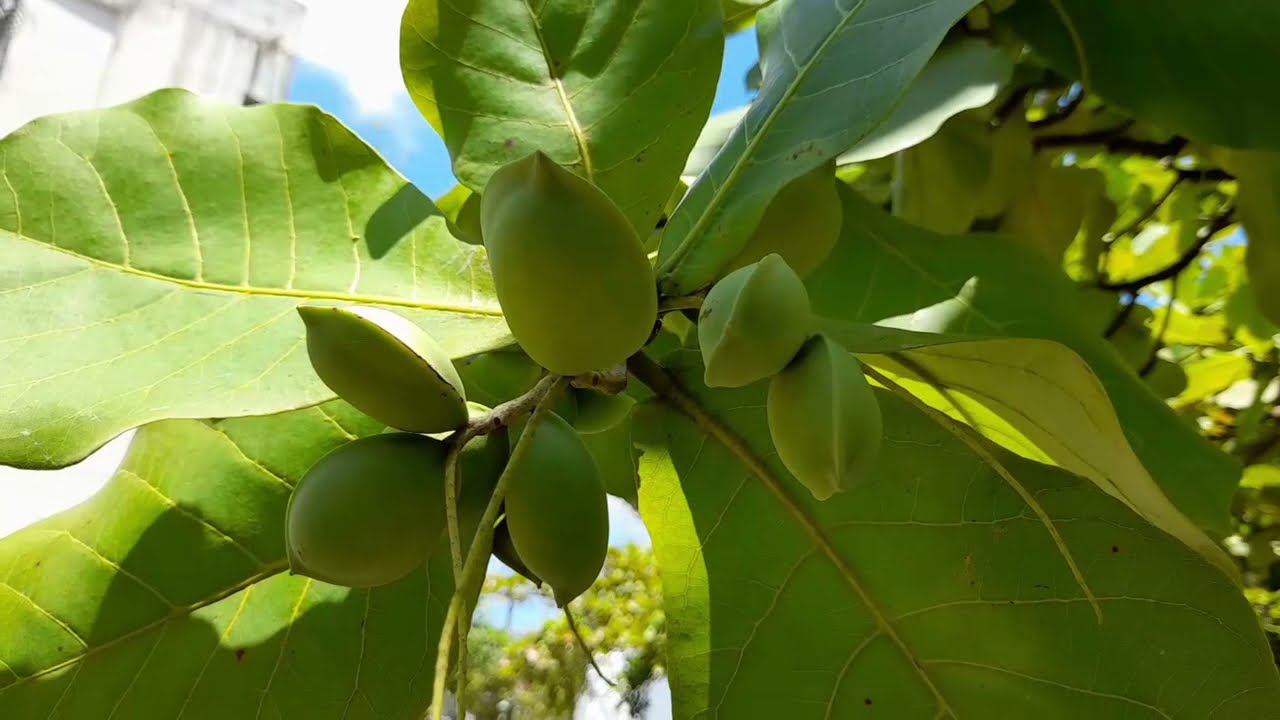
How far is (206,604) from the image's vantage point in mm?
776

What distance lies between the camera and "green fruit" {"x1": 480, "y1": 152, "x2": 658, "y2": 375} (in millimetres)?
505

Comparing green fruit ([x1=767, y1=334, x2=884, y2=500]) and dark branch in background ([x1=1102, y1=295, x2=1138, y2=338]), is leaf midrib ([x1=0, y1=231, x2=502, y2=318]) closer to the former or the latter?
green fruit ([x1=767, y1=334, x2=884, y2=500])

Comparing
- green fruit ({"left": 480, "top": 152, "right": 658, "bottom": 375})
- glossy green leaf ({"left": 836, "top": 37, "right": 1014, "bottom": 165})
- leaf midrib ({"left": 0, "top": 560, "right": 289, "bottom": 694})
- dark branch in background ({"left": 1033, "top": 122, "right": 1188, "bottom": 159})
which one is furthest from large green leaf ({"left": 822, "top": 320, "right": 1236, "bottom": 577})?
dark branch in background ({"left": 1033, "top": 122, "right": 1188, "bottom": 159})

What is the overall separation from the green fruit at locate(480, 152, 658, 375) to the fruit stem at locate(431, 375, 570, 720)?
59mm

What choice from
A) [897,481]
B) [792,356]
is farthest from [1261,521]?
[792,356]

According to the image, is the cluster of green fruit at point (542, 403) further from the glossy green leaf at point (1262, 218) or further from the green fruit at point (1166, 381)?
the green fruit at point (1166, 381)

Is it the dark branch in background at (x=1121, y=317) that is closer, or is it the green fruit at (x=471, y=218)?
the green fruit at (x=471, y=218)

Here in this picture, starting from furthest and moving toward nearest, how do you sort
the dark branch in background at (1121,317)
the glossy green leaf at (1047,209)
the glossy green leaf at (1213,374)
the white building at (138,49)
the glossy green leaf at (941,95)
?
the white building at (138,49), the glossy green leaf at (1213,374), the dark branch in background at (1121,317), the glossy green leaf at (1047,209), the glossy green leaf at (941,95)

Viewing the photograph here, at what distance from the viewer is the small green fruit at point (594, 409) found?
2.38ft

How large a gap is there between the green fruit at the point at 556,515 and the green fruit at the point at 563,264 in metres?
0.07

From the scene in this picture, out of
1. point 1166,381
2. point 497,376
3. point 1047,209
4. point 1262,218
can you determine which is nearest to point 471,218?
point 497,376

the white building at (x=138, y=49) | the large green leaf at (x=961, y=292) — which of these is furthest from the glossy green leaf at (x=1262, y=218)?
the white building at (x=138, y=49)

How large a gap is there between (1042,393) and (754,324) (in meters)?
0.21

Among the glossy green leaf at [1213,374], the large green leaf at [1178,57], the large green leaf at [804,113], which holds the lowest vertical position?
the glossy green leaf at [1213,374]
